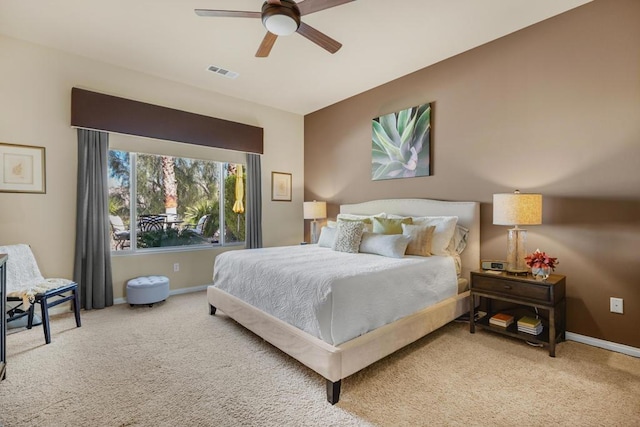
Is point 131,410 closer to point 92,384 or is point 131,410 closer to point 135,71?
point 92,384

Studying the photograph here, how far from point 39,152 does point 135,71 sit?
4.88ft

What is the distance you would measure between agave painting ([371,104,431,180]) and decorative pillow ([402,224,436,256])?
3.07ft

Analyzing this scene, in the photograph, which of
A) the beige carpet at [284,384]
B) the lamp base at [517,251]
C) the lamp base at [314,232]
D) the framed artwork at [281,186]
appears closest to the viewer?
the beige carpet at [284,384]

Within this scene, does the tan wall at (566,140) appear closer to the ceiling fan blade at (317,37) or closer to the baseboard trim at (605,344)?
the baseboard trim at (605,344)

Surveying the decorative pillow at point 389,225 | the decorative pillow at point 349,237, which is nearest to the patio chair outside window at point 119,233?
the decorative pillow at point 349,237

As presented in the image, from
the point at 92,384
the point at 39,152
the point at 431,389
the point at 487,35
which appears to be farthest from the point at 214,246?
the point at 487,35

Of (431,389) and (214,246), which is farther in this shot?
(214,246)

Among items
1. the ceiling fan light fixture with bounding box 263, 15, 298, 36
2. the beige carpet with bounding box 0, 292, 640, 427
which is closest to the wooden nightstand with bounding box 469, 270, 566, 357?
the beige carpet with bounding box 0, 292, 640, 427

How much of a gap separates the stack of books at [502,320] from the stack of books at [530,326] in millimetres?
104

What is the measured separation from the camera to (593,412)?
1.74m

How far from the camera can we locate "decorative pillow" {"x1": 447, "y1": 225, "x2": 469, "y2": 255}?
324 centimetres

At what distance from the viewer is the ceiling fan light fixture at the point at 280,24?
218 cm

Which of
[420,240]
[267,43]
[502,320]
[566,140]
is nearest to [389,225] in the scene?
[420,240]

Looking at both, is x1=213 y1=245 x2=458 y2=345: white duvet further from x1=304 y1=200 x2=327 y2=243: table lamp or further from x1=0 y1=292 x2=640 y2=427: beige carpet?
x1=304 y1=200 x2=327 y2=243: table lamp
